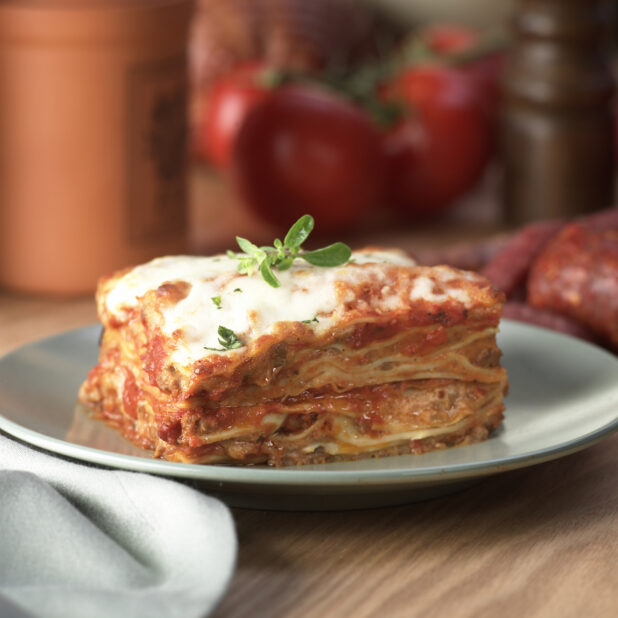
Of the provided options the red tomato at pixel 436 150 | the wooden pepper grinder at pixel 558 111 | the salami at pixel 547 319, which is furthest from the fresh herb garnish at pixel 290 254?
the red tomato at pixel 436 150

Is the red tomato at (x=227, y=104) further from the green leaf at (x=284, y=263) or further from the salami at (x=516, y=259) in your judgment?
the green leaf at (x=284, y=263)

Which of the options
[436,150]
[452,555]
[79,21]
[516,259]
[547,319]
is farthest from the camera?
[436,150]

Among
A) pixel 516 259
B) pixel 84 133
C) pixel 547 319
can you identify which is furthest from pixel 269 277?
pixel 84 133

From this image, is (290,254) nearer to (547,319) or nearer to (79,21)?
(547,319)

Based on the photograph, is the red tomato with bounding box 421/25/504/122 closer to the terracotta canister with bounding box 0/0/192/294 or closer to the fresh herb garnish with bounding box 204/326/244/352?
the terracotta canister with bounding box 0/0/192/294

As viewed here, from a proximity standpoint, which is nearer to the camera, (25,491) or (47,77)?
(25,491)

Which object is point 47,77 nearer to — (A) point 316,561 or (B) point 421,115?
(B) point 421,115

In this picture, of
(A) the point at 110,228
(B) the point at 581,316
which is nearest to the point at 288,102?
(A) the point at 110,228
